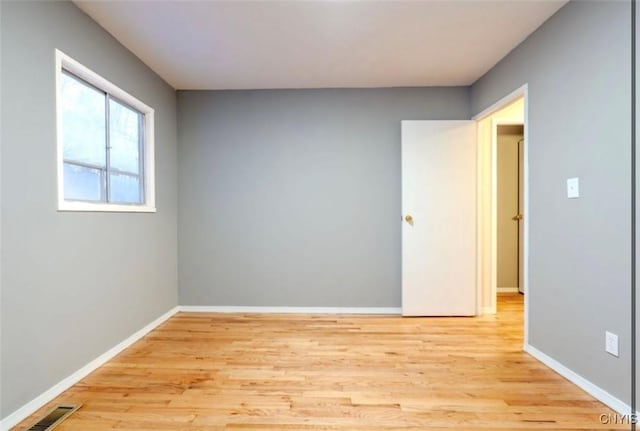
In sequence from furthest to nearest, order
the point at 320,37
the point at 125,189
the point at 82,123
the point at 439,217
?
the point at 439,217, the point at 125,189, the point at 320,37, the point at 82,123

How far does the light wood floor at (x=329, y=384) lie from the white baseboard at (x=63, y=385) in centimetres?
4

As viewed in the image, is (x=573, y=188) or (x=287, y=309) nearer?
(x=573, y=188)

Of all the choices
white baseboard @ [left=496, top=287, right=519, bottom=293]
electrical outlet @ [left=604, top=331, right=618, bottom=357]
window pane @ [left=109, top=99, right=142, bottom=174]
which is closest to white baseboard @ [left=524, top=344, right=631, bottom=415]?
electrical outlet @ [left=604, top=331, right=618, bottom=357]

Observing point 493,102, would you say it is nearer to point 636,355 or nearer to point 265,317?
point 636,355

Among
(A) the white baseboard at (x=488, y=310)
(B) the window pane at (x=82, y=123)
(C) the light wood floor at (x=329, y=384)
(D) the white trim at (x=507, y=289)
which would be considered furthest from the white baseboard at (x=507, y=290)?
(B) the window pane at (x=82, y=123)

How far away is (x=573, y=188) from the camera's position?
78.7 inches

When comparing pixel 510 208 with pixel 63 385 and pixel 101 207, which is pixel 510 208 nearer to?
pixel 101 207

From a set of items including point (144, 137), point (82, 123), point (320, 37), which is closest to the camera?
point (82, 123)

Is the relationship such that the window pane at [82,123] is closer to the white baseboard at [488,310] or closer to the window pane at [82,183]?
the window pane at [82,183]

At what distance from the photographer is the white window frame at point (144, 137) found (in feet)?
6.30

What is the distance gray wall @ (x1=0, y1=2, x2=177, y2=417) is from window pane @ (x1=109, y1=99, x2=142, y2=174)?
22 centimetres

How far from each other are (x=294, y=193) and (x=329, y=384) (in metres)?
1.99

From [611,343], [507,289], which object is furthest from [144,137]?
[507,289]

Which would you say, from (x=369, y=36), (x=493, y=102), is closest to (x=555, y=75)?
(x=493, y=102)
